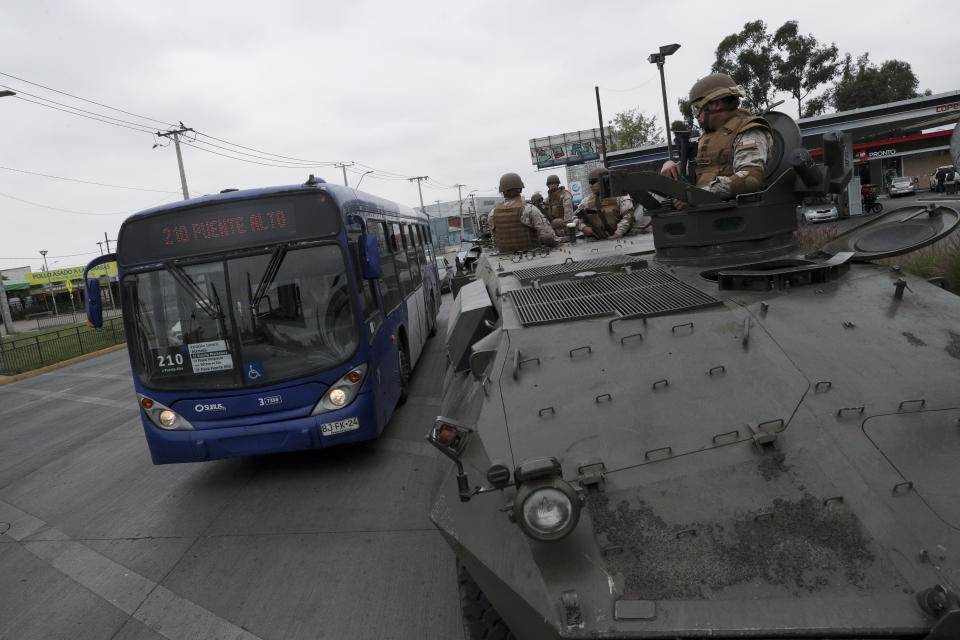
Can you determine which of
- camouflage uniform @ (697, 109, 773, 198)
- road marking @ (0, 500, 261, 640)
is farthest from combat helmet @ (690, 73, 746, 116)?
road marking @ (0, 500, 261, 640)

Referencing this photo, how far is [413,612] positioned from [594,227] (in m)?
5.16

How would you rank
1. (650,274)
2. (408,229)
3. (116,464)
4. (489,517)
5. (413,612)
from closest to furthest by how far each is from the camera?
1. (489,517)
2. (413,612)
3. (650,274)
4. (116,464)
5. (408,229)

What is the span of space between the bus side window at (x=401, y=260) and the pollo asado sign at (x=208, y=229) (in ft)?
10.5

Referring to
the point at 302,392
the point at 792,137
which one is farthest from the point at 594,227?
the point at 302,392

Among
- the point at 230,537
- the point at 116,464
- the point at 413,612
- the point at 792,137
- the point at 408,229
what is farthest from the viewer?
the point at 408,229

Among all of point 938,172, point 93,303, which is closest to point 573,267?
point 93,303

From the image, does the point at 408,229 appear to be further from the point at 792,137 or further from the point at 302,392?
the point at 792,137

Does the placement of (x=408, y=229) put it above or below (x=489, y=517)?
above

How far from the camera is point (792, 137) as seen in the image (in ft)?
14.8

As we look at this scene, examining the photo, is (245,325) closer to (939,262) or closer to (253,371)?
(253,371)

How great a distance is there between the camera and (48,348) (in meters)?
19.4

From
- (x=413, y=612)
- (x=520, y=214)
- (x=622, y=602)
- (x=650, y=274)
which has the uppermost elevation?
(x=520, y=214)

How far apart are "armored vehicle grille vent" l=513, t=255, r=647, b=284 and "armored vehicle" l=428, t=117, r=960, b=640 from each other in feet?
2.34

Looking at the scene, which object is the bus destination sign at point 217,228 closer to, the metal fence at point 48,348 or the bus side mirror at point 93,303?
the bus side mirror at point 93,303
